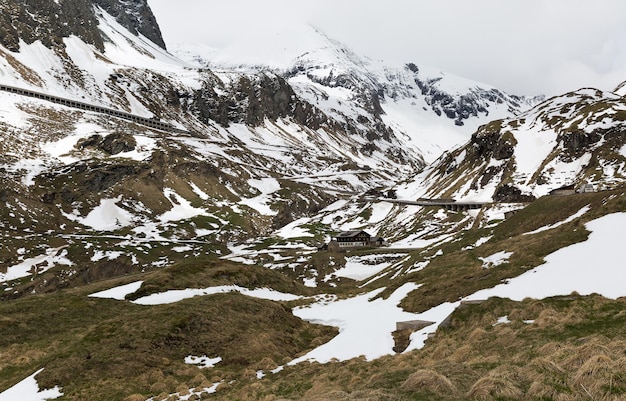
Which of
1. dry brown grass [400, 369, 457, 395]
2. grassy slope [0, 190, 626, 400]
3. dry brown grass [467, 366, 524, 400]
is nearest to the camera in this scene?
dry brown grass [467, 366, 524, 400]

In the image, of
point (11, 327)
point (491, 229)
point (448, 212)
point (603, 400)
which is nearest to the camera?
point (603, 400)

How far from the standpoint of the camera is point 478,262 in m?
52.7

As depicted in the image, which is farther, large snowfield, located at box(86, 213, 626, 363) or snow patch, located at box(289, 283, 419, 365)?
snow patch, located at box(289, 283, 419, 365)

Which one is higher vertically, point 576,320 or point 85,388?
point 576,320

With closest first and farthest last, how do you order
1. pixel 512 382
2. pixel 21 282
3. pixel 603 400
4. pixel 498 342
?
pixel 603 400 → pixel 512 382 → pixel 498 342 → pixel 21 282

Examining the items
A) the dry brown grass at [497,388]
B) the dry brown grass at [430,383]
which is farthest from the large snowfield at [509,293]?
the dry brown grass at [497,388]

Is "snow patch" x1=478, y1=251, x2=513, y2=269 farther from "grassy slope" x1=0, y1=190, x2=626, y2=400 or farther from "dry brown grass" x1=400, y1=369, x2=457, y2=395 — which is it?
"dry brown grass" x1=400, y1=369, x2=457, y2=395

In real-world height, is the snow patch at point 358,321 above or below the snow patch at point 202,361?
above

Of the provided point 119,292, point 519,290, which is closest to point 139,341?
point 119,292

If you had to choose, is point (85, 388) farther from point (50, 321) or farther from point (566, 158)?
point (566, 158)

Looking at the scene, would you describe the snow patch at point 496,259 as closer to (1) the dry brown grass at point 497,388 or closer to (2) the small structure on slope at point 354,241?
(1) the dry brown grass at point 497,388


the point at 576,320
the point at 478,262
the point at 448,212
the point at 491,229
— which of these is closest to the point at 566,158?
the point at 448,212

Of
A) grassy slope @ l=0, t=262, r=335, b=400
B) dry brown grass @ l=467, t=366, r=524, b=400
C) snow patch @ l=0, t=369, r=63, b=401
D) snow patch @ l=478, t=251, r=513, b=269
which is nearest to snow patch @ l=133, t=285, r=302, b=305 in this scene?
grassy slope @ l=0, t=262, r=335, b=400

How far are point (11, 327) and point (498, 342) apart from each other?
42.5 m
